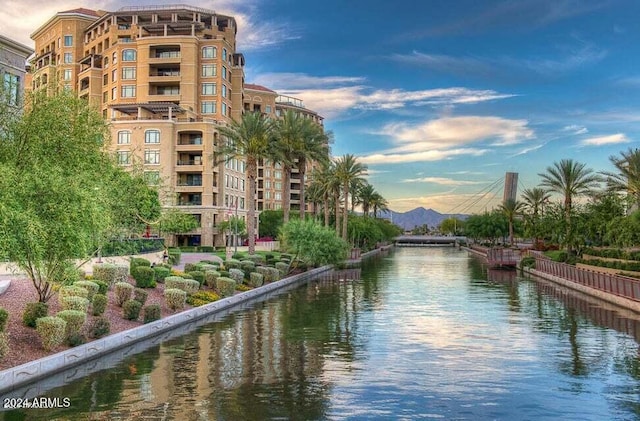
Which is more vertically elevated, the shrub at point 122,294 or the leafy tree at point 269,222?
the leafy tree at point 269,222

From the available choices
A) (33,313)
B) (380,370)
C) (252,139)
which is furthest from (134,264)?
(380,370)

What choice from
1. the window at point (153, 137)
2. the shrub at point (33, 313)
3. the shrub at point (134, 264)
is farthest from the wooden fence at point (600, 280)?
the window at point (153, 137)

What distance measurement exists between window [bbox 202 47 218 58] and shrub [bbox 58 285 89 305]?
77.9 metres

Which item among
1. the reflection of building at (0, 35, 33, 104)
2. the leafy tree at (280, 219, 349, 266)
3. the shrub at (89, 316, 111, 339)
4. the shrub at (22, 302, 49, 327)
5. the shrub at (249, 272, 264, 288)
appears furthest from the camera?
the leafy tree at (280, 219, 349, 266)

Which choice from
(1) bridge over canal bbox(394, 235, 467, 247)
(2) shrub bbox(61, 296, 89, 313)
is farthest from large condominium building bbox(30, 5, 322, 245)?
(1) bridge over canal bbox(394, 235, 467, 247)

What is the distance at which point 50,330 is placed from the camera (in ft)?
60.2

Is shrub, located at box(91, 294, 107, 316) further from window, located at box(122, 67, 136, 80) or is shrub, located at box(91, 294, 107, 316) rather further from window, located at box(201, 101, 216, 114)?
window, located at box(122, 67, 136, 80)

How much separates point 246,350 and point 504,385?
29.2 ft

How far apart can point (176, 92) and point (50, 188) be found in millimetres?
80771

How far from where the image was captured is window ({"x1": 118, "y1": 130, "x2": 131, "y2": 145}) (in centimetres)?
8975

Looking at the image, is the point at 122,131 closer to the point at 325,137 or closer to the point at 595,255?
the point at 325,137

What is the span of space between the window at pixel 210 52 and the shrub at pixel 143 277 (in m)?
69.9

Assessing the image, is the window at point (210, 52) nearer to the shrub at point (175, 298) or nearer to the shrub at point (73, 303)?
the shrub at point (175, 298)

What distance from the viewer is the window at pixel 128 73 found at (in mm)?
97575
